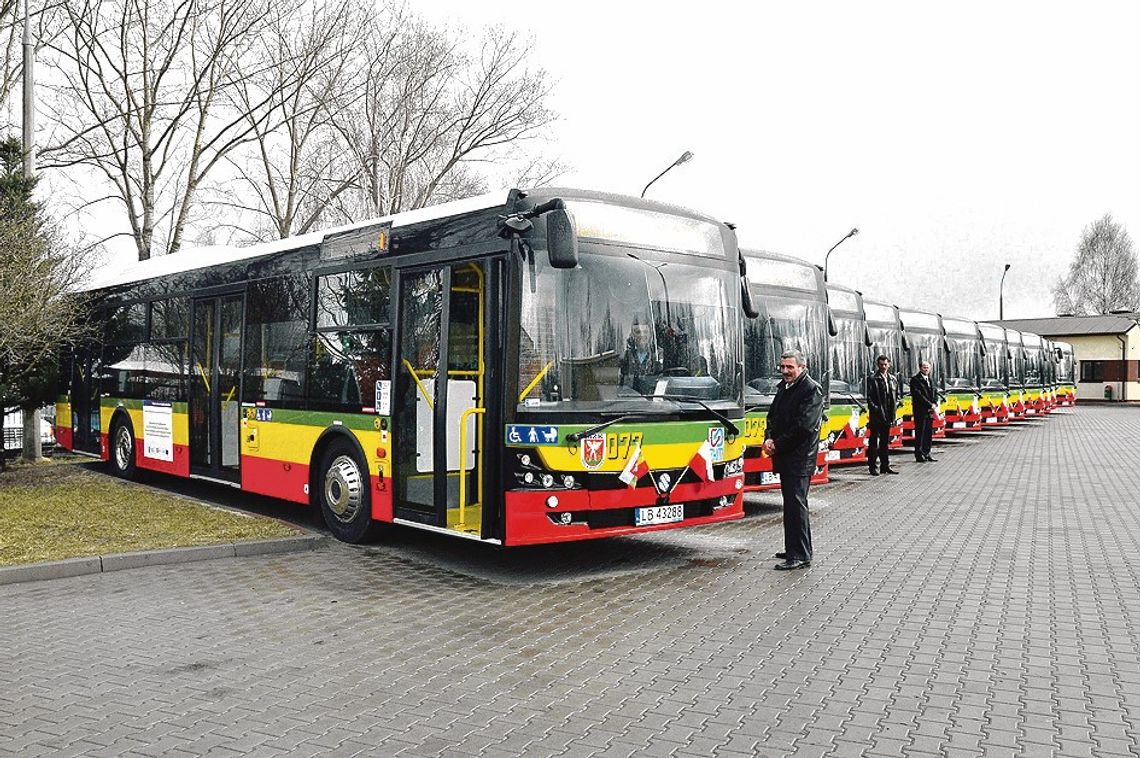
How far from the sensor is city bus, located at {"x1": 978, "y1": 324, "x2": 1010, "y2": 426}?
32062mm

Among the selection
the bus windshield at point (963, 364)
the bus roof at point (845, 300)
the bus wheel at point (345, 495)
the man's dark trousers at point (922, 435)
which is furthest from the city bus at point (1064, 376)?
the bus wheel at point (345, 495)

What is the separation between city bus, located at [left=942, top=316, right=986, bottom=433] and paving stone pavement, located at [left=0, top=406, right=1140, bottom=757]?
17924 millimetres

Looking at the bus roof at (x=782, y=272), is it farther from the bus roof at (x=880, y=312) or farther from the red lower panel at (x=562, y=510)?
the bus roof at (x=880, y=312)

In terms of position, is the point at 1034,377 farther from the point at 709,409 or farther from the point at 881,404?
the point at 709,409

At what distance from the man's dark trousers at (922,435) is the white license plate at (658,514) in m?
13.9

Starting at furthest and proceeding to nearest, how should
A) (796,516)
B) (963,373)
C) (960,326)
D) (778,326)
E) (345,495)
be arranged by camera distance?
1. (960,326)
2. (963,373)
3. (778,326)
4. (345,495)
5. (796,516)

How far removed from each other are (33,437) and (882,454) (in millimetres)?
14954

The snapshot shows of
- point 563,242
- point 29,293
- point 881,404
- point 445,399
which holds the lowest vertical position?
point 881,404

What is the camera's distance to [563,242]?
7.93 metres

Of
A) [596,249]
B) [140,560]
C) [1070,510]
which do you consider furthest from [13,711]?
[1070,510]

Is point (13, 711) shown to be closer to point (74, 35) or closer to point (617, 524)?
point (617, 524)

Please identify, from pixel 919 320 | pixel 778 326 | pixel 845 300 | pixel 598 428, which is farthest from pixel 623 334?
pixel 919 320

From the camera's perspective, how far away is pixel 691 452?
9305 millimetres

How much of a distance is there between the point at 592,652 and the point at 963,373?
2553 cm
